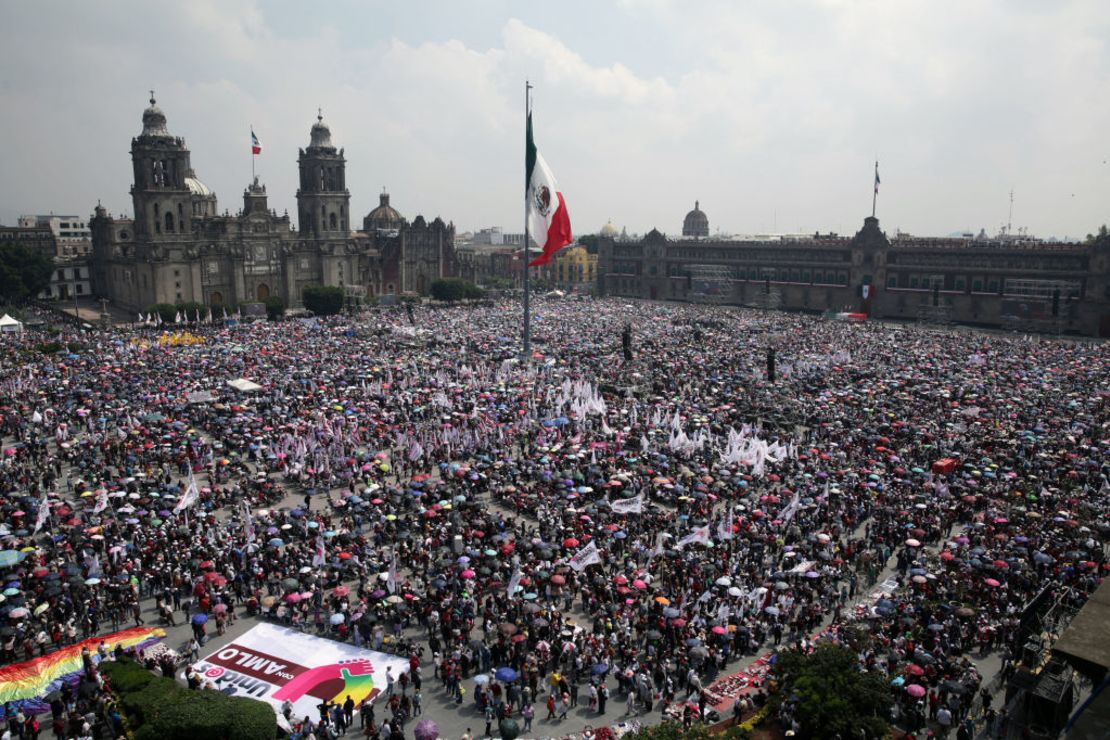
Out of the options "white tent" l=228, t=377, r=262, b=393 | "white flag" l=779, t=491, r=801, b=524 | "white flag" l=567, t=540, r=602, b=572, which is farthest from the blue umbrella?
"white flag" l=779, t=491, r=801, b=524

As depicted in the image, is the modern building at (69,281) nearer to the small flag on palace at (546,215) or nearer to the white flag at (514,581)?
the small flag on palace at (546,215)

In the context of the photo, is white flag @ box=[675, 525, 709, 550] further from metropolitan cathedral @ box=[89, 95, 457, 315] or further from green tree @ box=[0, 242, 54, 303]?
green tree @ box=[0, 242, 54, 303]

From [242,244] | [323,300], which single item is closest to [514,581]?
[323,300]

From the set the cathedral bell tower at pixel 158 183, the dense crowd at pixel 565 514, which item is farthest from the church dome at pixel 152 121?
the dense crowd at pixel 565 514

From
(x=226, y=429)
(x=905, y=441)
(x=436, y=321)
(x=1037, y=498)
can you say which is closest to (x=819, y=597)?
(x=1037, y=498)

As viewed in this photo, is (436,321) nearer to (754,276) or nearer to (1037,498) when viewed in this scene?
(754,276)

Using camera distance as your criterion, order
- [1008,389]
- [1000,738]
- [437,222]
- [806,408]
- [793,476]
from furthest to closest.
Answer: [437,222] → [1008,389] → [806,408] → [793,476] → [1000,738]
